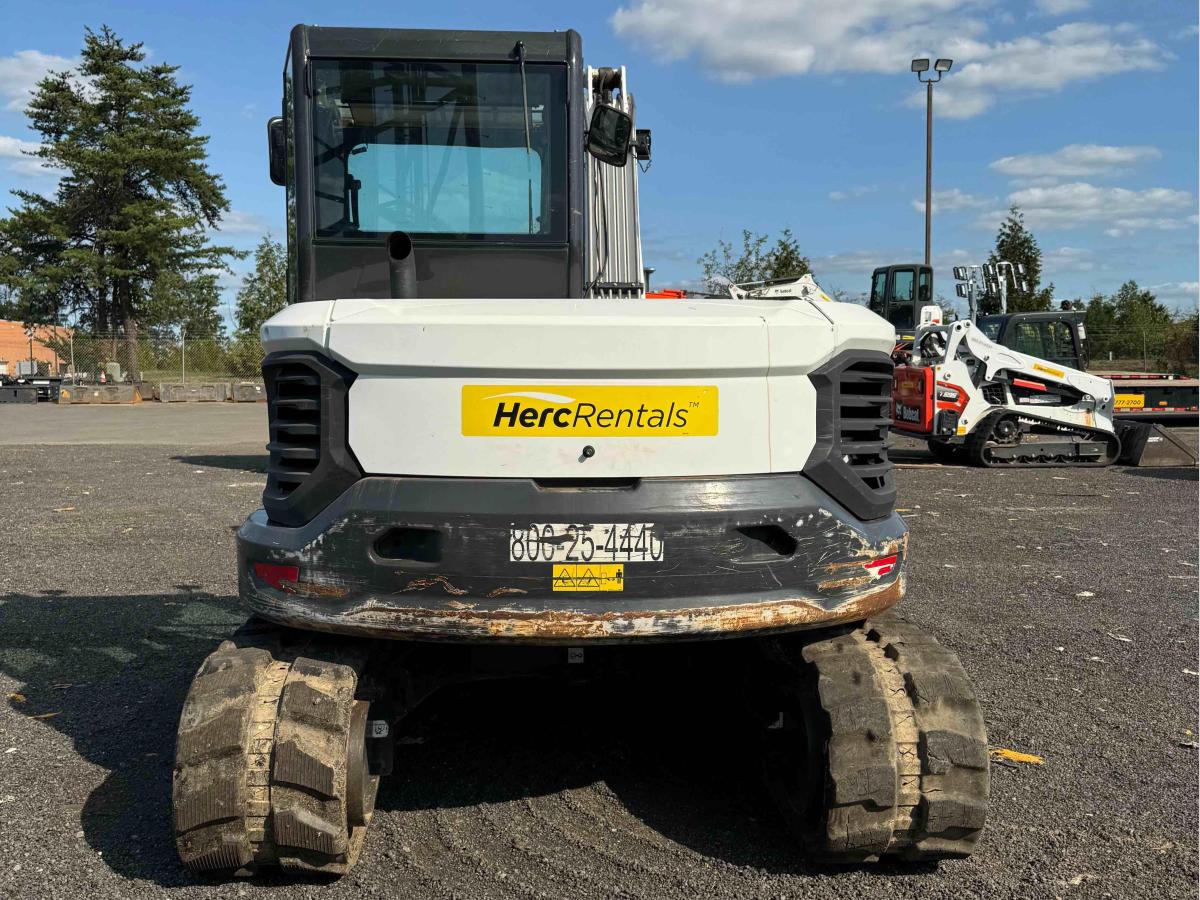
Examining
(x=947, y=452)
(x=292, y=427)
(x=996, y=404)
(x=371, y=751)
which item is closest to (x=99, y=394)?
(x=947, y=452)

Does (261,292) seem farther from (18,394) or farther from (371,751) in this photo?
(371,751)

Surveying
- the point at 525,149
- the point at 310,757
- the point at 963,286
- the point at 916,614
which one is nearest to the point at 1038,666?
the point at 916,614

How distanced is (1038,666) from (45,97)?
4702 centimetres

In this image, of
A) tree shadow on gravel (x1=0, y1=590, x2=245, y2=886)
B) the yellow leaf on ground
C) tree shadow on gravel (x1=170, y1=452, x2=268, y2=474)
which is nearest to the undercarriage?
tree shadow on gravel (x1=0, y1=590, x2=245, y2=886)

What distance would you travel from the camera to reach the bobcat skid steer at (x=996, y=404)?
1577 cm

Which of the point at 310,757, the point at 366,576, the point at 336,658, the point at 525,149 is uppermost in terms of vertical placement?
the point at 525,149

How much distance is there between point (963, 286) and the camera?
17.6 meters

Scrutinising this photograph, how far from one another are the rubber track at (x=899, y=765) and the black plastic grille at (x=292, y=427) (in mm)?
1579

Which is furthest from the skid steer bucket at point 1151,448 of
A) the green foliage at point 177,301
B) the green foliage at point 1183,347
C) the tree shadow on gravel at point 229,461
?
the green foliage at point 177,301

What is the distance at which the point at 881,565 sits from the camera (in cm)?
313

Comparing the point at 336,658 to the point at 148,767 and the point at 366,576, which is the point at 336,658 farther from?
the point at 148,767

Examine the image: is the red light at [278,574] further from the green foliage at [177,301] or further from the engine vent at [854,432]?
the green foliage at [177,301]

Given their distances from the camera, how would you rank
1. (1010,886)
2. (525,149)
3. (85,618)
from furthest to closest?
(85,618)
(525,149)
(1010,886)

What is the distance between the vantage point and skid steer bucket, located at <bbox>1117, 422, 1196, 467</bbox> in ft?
53.1
